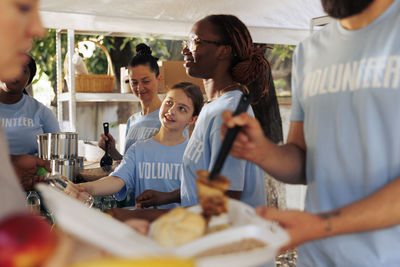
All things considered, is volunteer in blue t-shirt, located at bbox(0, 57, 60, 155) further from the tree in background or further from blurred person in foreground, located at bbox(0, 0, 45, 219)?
the tree in background

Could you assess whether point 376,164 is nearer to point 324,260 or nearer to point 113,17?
point 324,260

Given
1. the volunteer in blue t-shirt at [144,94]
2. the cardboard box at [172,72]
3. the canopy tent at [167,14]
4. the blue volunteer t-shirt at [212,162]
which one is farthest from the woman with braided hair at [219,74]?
the cardboard box at [172,72]

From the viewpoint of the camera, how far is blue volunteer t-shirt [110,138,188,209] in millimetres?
A: 2525

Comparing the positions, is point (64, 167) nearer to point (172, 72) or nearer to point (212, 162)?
point (212, 162)

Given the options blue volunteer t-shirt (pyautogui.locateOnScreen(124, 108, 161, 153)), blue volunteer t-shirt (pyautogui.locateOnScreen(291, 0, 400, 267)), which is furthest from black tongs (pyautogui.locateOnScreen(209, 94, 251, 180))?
blue volunteer t-shirt (pyautogui.locateOnScreen(124, 108, 161, 153))

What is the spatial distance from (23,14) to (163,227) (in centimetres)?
48

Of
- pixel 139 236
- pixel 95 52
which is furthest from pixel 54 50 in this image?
pixel 139 236

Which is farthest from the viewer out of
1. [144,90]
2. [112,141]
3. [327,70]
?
[112,141]

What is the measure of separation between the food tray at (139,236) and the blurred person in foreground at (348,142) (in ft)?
0.33

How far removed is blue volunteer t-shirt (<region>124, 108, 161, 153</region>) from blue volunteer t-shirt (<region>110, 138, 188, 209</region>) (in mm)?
322

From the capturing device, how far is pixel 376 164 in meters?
1.13

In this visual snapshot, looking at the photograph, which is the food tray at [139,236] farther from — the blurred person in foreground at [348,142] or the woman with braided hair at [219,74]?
the woman with braided hair at [219,74]

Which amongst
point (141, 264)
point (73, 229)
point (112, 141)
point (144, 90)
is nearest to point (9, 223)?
point (73, 229)

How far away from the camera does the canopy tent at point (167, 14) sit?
3.54m
